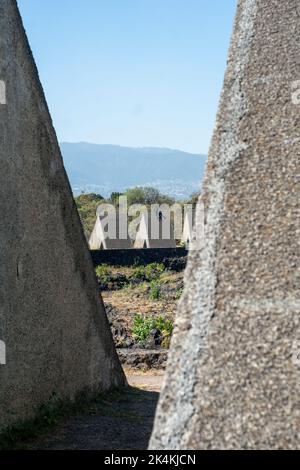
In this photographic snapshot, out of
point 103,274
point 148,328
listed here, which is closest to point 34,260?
point 148,328

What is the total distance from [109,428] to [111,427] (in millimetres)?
48

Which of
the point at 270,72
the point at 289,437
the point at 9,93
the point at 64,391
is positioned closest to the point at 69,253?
the point at 64,391

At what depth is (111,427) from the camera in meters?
5.17

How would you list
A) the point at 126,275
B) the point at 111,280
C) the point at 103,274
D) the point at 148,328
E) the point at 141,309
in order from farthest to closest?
the point at 126,275 → the point at 103,274 → the point at 111,280 → the point at 141,309 → the point at 148,328

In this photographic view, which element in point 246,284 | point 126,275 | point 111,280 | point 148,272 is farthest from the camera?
point 148,272

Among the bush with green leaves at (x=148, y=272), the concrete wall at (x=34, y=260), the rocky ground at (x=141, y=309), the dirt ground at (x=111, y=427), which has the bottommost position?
the bush with green leaves at (x=148, y=272)

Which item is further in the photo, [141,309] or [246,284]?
[141,309]

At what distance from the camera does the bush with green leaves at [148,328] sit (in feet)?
41.3

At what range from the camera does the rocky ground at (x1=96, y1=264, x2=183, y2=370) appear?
35.1 feet

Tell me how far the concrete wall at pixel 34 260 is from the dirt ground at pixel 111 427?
0.24 m

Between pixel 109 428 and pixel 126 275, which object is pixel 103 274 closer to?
pixel 126 275

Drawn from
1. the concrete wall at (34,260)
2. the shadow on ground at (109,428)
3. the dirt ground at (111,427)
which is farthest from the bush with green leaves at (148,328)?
the concrete wall at (34,260)

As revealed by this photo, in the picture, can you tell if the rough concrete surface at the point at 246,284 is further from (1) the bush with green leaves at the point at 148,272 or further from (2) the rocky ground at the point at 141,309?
(1) the bush with green leaves at the point at 148,272

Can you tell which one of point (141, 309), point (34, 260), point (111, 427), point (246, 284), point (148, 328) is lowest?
point (141, 309)
